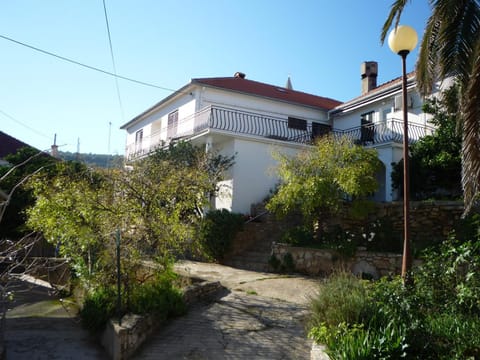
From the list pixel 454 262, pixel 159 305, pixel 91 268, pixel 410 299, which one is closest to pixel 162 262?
pixel 159 305

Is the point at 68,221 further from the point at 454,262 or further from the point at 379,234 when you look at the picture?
the point at 379,234

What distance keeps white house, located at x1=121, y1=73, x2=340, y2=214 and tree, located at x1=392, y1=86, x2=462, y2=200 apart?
15.3 feet

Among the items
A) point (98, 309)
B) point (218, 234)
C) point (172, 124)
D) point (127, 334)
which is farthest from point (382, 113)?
point (127, 334)

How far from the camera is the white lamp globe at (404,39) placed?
6.89m

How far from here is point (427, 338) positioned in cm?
405

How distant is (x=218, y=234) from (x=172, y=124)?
10463mm

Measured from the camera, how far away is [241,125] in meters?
16.3

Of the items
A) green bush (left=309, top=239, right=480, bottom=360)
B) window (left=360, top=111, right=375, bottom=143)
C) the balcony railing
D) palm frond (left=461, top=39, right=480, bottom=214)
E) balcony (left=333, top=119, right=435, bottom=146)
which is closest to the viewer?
green bush (left=309, top=239, right=480, bottom=360)

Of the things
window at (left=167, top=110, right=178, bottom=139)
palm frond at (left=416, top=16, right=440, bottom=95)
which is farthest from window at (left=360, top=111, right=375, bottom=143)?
window at (left=167, top=110, right=178, bottom=139)

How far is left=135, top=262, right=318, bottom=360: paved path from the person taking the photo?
523 centimetres

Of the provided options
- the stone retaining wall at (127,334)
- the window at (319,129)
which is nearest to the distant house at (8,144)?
the window at (319,129)

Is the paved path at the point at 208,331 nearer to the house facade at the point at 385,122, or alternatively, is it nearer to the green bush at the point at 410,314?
the green bush at the point at 410,314

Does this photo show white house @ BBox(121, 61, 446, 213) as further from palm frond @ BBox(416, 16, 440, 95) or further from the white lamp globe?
the white lamp globe

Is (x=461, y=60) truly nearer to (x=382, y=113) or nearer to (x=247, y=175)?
(x=247, y=175)
